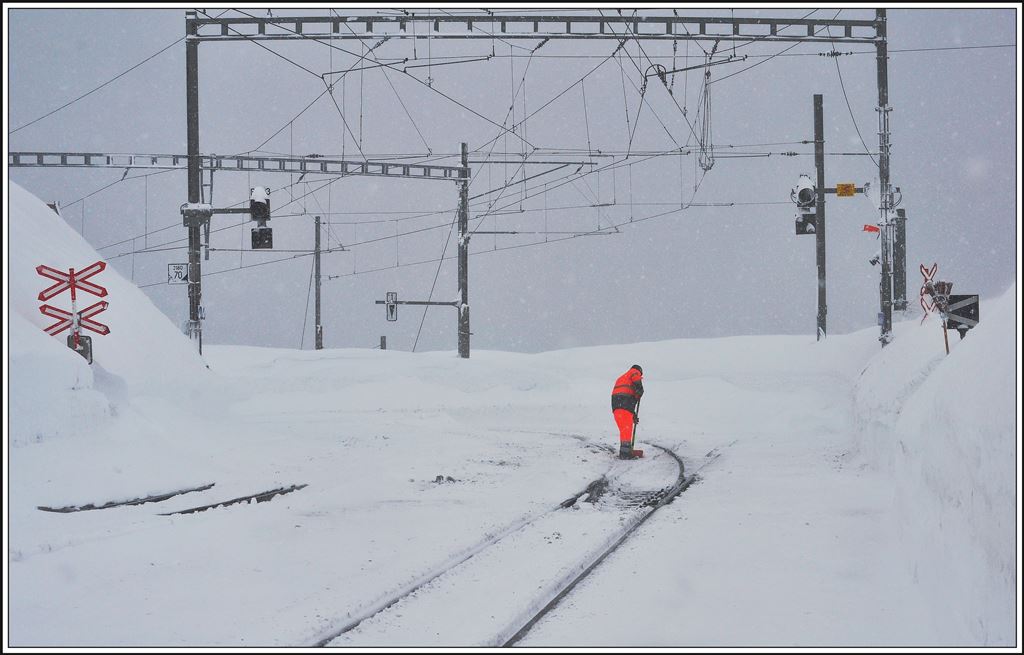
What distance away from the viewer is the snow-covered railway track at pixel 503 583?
5625 mm

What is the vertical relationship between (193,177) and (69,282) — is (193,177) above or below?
above

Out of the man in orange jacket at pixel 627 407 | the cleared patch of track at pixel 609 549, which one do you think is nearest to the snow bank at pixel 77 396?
the cleared patch of track at pixel 609 549

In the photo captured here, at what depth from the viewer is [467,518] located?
9.48m

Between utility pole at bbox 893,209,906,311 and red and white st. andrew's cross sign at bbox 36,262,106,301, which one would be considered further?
utility pole at bbox 893,209,906,311

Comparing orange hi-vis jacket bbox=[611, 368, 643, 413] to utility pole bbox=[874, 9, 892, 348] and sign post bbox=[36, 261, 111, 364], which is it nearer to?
utility pole bbox=[874, 9, 892, 348]

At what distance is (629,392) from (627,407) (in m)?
0.27

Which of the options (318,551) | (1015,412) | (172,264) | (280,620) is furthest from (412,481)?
(172,264)

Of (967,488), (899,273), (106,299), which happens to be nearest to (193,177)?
(106,299)

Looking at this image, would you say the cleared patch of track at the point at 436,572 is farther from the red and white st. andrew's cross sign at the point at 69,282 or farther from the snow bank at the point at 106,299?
the red and white st. andrew's cross sign at the point at 69,282

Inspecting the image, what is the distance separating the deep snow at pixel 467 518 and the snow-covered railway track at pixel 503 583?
1.2 inches

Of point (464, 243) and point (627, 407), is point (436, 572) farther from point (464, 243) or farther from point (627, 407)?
point (464, 243)

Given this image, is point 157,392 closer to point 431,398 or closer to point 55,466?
point 55,466

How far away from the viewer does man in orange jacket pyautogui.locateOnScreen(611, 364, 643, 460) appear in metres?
15.2

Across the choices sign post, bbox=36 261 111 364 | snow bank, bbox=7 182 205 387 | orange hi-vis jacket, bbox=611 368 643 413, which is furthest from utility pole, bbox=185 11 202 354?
orange hi-vis jacket, bbox=611 368 643 413
